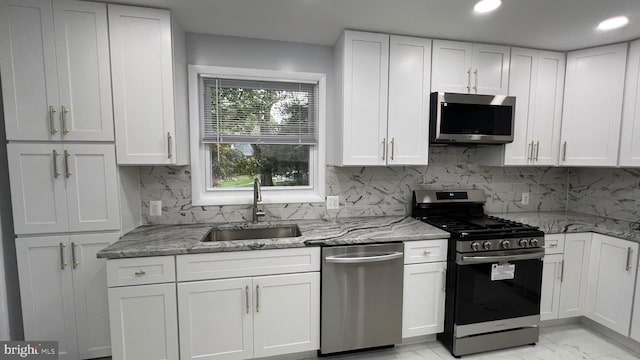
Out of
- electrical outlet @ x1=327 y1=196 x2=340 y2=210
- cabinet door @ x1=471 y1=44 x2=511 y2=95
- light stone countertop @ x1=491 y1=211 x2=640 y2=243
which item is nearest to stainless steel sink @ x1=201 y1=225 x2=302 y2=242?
electrical outlet @ x1=327 y1=196 x2=340 y2=210

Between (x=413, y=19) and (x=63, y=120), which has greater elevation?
(x=413, y=19)

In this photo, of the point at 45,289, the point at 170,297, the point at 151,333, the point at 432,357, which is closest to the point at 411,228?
the point at 432,357

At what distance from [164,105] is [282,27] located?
104 cm

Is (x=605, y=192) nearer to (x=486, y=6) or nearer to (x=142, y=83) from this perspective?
(x=486, y=6)

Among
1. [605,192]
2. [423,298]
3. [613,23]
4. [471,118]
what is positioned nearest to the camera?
[613,23]

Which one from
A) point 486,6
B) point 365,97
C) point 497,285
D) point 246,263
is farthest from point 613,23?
point 246,263

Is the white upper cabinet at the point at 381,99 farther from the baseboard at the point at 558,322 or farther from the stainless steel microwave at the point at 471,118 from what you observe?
the baseboard at the point at 558,322

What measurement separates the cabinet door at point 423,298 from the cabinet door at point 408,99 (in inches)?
33.8

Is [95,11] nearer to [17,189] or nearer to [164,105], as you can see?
[164,105]

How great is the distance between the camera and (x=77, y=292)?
1831 mm

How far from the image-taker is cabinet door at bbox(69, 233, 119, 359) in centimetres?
182

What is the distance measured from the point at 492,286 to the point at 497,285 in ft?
0.14

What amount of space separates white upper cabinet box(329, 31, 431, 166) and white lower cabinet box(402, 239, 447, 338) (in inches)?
28.1

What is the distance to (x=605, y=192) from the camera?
269cm
